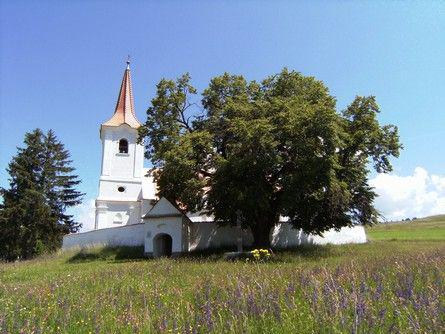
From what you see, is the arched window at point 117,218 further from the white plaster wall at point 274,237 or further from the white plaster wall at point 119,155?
the white plaster wall at point 274,237

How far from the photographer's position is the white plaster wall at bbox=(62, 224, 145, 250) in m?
36.7

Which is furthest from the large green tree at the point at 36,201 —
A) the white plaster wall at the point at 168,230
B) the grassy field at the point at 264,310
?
the grassy field at the point at 264,310

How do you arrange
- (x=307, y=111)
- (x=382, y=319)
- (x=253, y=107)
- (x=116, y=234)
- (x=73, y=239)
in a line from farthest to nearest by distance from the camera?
(x=73, y=239) < (x=116, y=234) < (x=253, y=107) < (x=307, y=111) < (x=382, y=319)

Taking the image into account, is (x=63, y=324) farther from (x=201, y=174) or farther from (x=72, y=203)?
(x=72, y=203)

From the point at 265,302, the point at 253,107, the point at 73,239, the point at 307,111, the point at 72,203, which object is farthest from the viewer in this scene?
the point at 72,203

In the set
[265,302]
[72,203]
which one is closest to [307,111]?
[265,302]

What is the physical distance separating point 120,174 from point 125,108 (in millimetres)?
8289

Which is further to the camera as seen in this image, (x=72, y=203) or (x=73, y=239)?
(x=72, y=203)

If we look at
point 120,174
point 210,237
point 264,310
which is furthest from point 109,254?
point 264,310

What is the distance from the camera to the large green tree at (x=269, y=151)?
24.8 metres

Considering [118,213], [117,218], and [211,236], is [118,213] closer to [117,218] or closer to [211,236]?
[117,218]

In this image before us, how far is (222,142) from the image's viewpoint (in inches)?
1163

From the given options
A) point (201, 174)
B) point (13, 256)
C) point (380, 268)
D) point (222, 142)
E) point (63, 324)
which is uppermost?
point (222, 142)

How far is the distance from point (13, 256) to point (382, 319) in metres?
47.2
